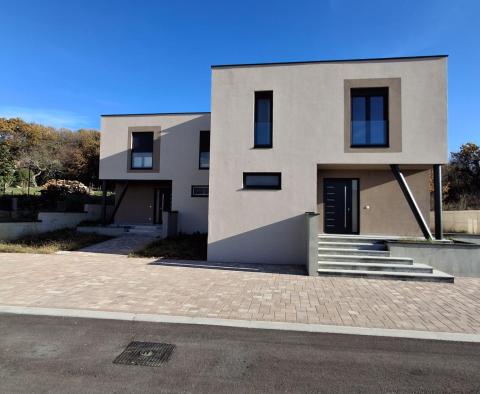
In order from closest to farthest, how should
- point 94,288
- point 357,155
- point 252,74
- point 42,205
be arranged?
point 94,288 → point 357,155 → point 252,74 → point 42,205

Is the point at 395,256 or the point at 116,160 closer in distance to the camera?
the point at 395,256

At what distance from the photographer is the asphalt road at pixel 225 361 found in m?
3.21

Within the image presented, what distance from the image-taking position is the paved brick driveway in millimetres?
5336

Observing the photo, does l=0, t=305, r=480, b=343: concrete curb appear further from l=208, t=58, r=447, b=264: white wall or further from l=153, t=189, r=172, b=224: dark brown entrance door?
l=153, t=189, r=172, b=224: dark brown entrance door

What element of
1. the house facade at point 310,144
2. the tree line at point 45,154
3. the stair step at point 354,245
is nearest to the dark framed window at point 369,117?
the house facade at point 310,144

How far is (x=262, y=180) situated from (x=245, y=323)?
19.9ft

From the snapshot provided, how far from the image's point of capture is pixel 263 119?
417 inches

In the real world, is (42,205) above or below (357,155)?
below

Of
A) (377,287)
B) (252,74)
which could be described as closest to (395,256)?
(377,287)

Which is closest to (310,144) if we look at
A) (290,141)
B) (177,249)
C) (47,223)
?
(290,141)

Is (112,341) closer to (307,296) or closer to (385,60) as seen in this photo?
(307,296)

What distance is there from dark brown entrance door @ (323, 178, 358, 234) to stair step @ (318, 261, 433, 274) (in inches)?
115

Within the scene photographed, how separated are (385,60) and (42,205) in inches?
763

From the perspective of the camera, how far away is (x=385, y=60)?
32.7 ft
